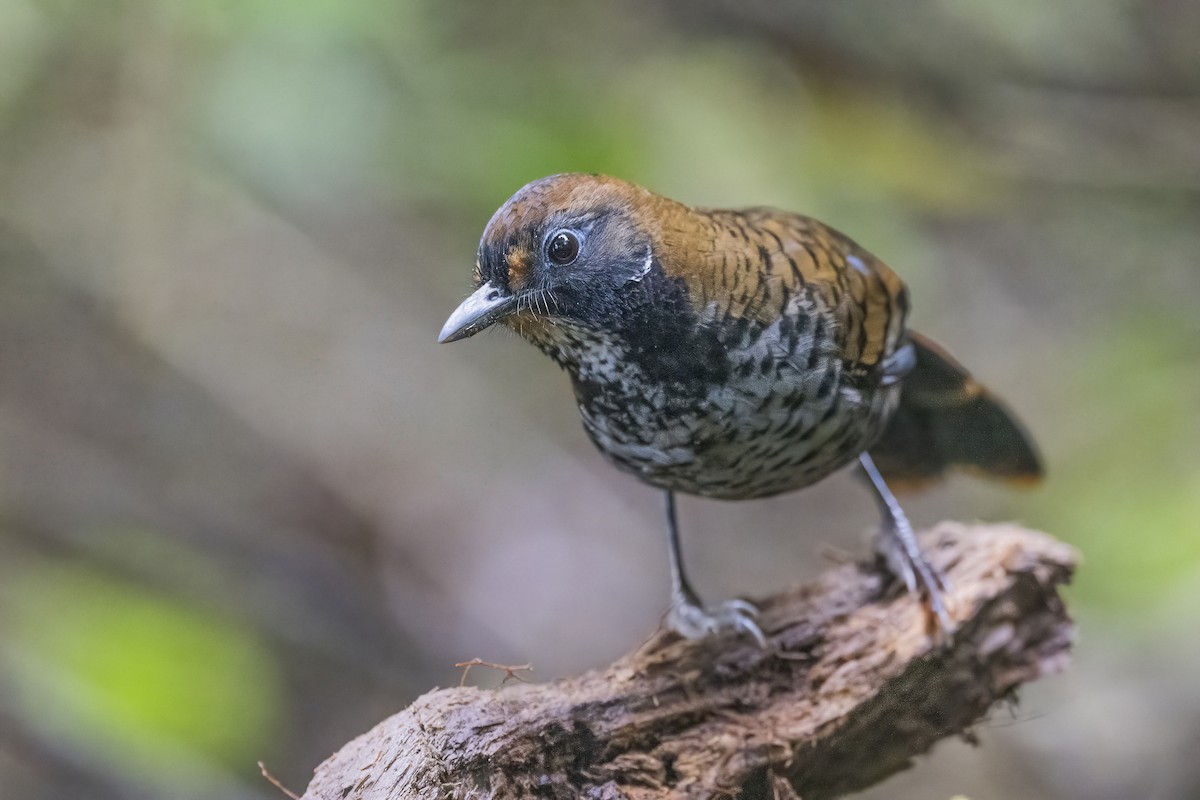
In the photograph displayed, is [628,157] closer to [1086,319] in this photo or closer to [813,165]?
[813,165]

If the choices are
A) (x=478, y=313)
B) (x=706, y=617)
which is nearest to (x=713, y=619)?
(x=706, y=617)

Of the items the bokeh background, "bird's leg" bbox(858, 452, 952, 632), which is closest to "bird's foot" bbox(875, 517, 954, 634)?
"bird's leg" bbox(858, 452, 952, 632)

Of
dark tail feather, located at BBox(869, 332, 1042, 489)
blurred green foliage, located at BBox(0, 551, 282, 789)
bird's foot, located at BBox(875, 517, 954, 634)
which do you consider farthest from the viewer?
blurred green foliage, located at BBox(0, 551, 282, 789)

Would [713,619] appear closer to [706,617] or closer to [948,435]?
[706,617]

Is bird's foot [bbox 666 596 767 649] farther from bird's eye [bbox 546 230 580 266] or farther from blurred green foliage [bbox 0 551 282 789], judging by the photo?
blurred green foliage [bbox 0 551 282 789]

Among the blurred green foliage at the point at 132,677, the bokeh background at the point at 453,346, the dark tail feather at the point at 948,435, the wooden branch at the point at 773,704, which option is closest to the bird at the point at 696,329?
the wooden branch at the point at 773,704

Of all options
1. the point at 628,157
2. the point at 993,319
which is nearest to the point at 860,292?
the point at 628,157

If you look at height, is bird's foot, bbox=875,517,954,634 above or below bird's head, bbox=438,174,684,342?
below

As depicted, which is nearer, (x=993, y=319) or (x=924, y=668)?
(x=924, y=668)
